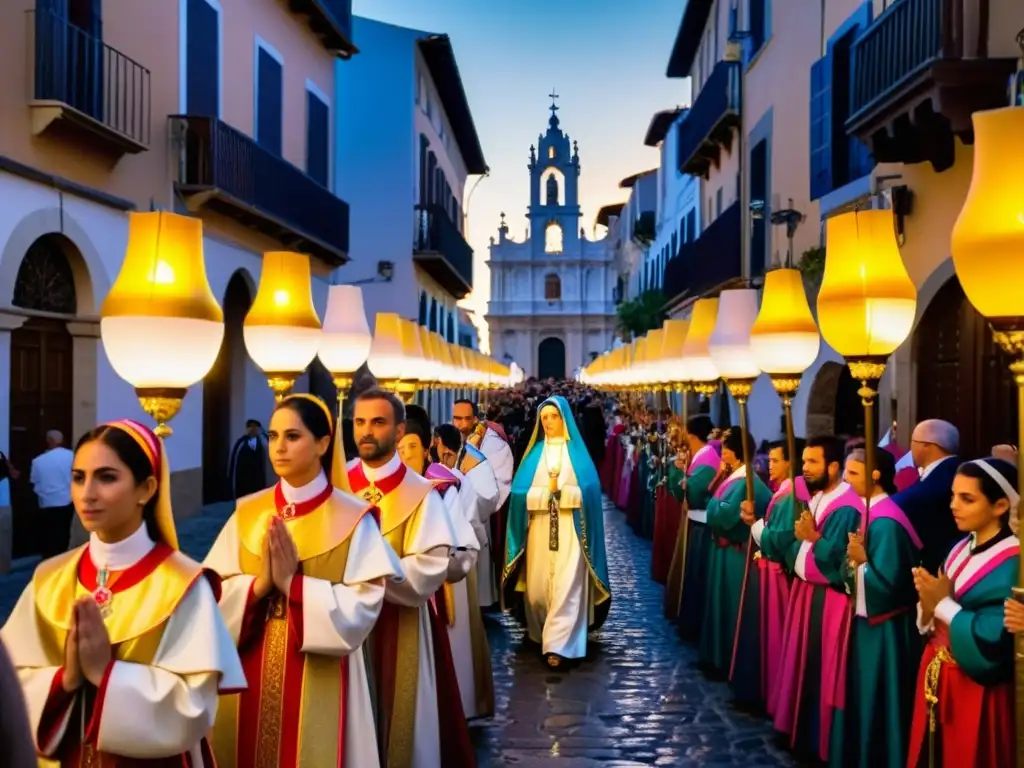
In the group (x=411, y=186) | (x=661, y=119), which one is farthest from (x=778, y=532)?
(x=661, y=119)

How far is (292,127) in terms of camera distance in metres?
19.4

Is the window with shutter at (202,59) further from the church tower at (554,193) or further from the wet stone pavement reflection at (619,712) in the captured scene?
the church tower at (554,193)

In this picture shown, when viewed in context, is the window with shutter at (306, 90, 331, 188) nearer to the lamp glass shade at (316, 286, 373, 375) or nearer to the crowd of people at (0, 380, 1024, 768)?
the crowd of people at (0, 380, 1024, 768)

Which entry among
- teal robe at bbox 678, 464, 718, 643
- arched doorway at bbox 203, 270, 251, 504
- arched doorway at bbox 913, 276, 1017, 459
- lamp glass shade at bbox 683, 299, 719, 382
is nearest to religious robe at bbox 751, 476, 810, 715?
teal robe at bbox 678, 464, 718, 643

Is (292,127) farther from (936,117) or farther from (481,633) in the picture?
(481,633)

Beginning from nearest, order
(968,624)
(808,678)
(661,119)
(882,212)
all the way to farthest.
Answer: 1. (968,624)
2. (882,212)
3. (808,678)
4. (661,119)

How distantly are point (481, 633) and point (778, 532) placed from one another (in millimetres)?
1865

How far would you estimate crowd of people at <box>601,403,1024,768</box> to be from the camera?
174 inches

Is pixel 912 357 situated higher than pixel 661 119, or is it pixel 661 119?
pixel 661 119

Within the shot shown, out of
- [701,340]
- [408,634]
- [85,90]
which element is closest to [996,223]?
[408,634]

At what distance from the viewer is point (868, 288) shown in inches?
195

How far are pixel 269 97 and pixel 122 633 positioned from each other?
16080 mm

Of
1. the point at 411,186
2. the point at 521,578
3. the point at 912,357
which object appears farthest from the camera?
the point at 411,186

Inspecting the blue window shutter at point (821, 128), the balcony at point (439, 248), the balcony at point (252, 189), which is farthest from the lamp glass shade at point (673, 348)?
the balcony at point (439, 248)
